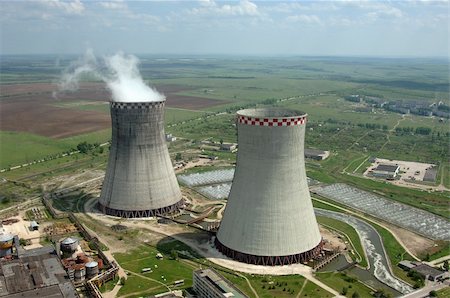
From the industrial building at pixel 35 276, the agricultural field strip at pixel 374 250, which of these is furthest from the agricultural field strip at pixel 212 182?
the industrial building at pixel 35 276

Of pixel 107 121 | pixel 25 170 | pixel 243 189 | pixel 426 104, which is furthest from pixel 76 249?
pixel 426 104

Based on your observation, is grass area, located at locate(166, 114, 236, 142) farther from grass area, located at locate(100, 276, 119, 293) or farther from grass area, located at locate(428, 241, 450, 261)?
grass area, located at locate(100, 276, 119, 293)

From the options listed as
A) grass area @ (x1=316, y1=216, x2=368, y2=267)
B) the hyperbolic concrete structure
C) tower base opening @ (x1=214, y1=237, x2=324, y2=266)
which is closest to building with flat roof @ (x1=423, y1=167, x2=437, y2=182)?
grass area @ (x1=316, y1=216, x2=368, y2=267)

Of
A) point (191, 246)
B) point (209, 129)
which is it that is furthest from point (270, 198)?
point (209, 129)

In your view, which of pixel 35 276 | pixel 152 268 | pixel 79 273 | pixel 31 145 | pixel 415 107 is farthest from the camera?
pixel 415 107

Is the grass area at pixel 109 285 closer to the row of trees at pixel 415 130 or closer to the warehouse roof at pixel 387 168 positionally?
the warehouse roof at pixel 387 168

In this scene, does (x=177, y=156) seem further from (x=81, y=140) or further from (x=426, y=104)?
(x=426, y=104)

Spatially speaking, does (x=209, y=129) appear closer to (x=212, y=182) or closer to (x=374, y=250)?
(x=212, y=182)
